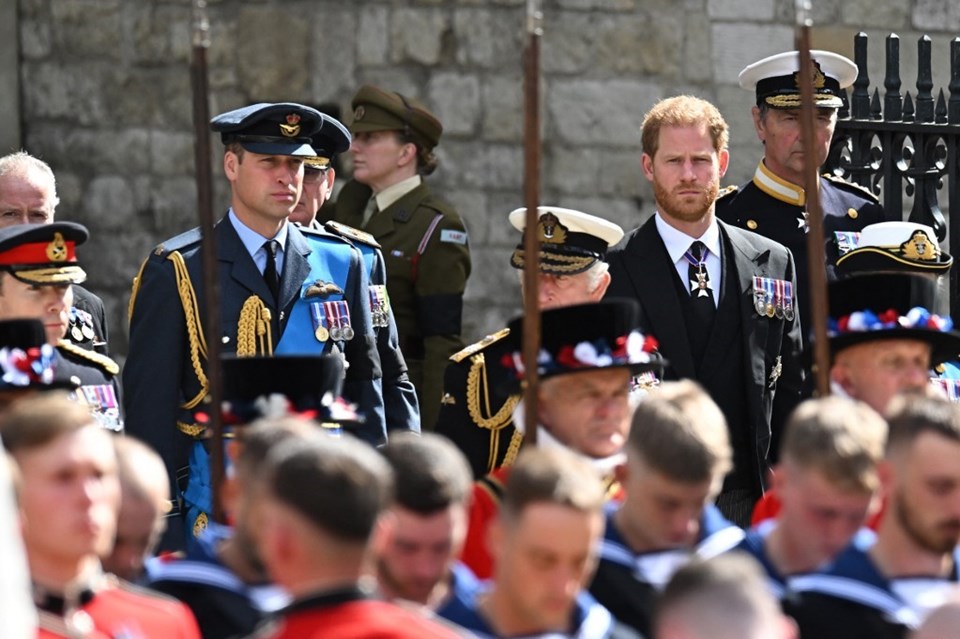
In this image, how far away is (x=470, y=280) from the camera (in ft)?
33.6

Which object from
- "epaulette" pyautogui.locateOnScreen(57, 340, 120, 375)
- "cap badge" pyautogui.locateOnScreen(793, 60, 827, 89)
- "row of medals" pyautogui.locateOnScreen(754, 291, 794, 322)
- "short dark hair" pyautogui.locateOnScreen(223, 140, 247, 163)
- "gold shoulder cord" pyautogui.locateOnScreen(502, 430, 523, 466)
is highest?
"cap badge" pyautogui.locateOnScreen(793, 60, 827, 89)

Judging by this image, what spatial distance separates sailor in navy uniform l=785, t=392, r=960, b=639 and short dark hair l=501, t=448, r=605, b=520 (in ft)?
1.76

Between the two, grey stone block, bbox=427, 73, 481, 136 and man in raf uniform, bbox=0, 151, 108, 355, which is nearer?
man in raf uniform, bbox=0, 151, 108, 355

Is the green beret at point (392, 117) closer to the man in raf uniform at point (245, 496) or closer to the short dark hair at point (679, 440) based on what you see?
the man in raf uniform at point (245, 496)

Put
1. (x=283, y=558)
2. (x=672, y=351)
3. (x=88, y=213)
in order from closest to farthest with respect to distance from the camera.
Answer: (x=283, y=558)
(x=672, y=351)
(x=88, y=213)

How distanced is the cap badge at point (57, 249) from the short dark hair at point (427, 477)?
6.62 ft

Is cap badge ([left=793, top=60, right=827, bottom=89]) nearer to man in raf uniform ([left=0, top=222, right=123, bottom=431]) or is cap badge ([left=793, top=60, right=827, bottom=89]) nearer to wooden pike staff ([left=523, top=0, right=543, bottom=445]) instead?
wooden pike staff ([left=523, top=0, right=543, bottom=445])

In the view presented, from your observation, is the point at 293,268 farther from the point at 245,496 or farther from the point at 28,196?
the point at 245,496

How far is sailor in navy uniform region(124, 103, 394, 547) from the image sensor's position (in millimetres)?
6371

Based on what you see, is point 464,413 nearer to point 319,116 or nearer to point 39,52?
point 319,116

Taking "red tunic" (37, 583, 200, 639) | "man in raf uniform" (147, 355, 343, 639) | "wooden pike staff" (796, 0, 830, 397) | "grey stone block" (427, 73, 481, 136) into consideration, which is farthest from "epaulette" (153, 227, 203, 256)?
"grey stone block" (427, 73, 481, 136)

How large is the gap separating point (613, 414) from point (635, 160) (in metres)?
5.04

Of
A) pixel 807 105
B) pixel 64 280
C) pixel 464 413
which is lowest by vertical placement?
pixel 464 413

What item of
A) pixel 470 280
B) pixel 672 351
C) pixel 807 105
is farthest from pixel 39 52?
pixel 807 105
